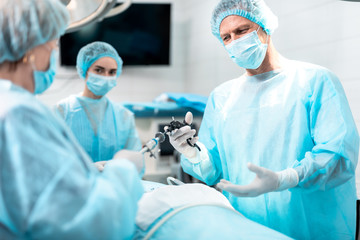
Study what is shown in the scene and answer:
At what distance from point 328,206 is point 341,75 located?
971 mm

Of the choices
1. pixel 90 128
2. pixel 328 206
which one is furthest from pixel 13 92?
pixel 90 128

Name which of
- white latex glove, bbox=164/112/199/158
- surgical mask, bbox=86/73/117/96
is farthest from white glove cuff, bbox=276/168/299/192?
surgical mask, bbox=86/73/117/96

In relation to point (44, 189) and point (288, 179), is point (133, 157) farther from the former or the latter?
point (288, 179)

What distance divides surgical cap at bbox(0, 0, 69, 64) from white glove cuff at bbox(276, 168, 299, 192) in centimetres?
77

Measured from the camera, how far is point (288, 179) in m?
1.01

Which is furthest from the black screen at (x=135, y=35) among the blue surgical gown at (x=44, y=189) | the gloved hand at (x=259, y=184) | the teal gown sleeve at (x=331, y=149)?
the blue surgical gown at (x=44, y=189)

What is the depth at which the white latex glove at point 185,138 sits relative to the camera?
1272 millimetres

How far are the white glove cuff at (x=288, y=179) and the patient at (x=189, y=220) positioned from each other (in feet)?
0.51

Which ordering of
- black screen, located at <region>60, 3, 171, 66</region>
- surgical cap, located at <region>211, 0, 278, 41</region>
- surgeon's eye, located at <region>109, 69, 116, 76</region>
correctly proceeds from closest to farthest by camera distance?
surgical cap, located at <region>211, 0, 278, 41</region> < surgeon's eye, located at <region>109, 69, 116, 76</region> < black screen, located at <region>60, 3, 171, 66</region>

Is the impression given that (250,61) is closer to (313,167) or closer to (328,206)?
(313,167)

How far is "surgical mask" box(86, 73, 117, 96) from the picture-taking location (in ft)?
6.33

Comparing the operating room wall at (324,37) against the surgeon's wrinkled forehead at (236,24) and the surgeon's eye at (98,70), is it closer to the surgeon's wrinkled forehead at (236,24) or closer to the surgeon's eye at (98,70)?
the surgeon's wrinkled forehead at (236,24)

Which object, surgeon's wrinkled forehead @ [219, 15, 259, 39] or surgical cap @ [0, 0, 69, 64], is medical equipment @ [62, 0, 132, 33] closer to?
surgeon's wrinkled forehead @ [219, 15, 259, 39]

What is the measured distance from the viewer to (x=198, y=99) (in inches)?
107
